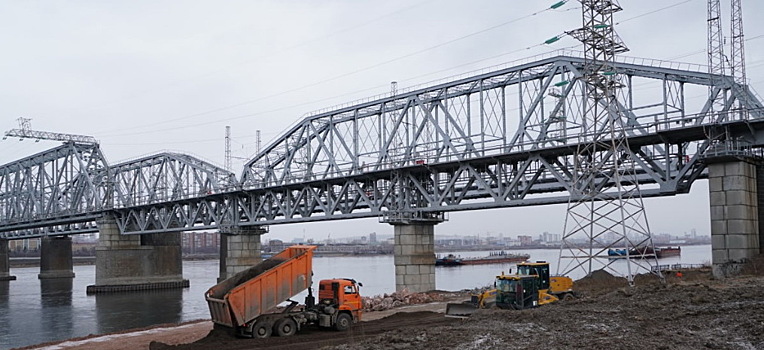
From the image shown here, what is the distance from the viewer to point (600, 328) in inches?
880

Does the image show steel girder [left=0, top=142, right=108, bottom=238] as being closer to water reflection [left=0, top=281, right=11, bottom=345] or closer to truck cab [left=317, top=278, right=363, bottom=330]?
water reflection [left=0, top=281, right=11, bottom=345]

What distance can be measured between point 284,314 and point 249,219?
48.0 m

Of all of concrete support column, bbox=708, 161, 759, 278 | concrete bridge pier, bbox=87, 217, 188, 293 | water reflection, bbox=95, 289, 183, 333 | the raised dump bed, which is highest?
concrete support column, bbox=708, 161, 759, 278

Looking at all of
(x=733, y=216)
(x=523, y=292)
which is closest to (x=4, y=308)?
(x=523, y=292)

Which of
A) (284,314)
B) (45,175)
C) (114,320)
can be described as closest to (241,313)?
(284,314)

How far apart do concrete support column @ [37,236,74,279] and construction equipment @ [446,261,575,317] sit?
11419 cm

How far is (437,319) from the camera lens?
1251 inches

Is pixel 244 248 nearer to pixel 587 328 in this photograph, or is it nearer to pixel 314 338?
pixel 314 338

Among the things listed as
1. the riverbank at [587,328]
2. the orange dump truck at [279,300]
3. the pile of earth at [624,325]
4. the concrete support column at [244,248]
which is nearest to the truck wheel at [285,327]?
the orange dump truck at [279,300]

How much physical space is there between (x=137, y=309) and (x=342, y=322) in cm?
4901

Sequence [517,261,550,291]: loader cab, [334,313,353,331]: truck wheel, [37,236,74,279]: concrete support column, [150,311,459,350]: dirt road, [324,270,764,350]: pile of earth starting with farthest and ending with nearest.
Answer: [37,236,74,279]: concrete support column < [517,261,550,291]: loader cab < [334,313,353,331]: truck wheel < [150,311,459,350]: dirt road < [324,270,764,350]: pile of earth

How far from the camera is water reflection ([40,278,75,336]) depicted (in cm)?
5616

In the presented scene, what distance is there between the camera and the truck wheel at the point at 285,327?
28719 mm

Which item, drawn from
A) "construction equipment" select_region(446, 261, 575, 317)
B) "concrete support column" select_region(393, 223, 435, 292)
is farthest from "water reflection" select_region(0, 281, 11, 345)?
"construction equipment" select_region(446, 261, 575, 317)
